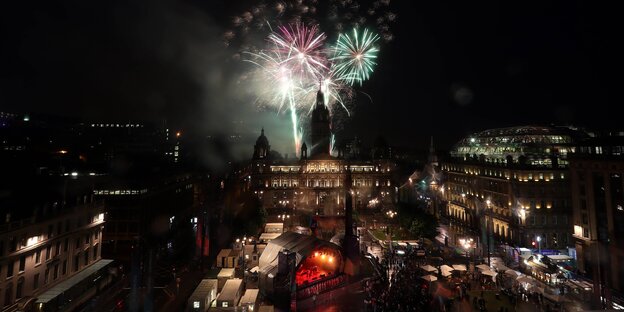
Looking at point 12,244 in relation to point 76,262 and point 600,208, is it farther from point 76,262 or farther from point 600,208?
point 600,208

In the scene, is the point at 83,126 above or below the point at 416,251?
above

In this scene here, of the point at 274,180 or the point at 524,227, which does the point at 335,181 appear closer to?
the point at 274,180

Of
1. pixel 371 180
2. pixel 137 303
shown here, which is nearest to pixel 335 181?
pixel 371 180

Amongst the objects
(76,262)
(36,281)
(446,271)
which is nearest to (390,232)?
(446,271)

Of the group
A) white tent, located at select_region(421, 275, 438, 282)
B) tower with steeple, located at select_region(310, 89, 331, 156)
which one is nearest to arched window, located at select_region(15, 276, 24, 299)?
white tent, located at select_region(421, 275, 438, 282)

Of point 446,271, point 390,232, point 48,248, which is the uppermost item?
point 48,248

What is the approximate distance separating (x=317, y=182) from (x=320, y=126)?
86.5 ft

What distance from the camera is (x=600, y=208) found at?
41.2 metres

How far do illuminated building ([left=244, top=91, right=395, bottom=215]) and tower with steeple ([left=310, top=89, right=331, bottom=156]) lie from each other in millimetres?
12535

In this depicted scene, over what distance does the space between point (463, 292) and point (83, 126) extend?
134 metres

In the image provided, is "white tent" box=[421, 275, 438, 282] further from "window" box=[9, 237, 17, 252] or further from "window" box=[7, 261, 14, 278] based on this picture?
"window" box=[9, 237, 17, 252]

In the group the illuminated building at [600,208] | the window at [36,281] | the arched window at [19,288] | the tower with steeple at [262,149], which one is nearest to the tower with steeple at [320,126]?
the tower with steeple at [262,149]

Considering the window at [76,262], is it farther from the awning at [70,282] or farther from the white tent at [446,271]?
the white tent at [446,271]

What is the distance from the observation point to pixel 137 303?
1219 inches
